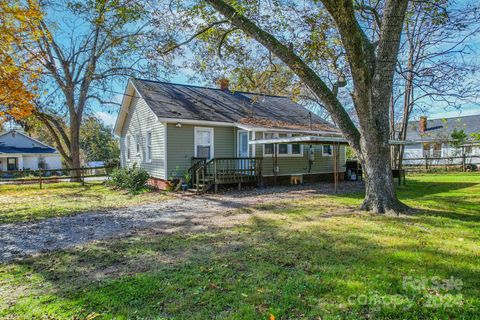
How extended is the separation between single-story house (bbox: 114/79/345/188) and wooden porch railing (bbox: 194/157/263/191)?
46 millimetres

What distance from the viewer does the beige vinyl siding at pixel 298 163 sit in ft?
47.5

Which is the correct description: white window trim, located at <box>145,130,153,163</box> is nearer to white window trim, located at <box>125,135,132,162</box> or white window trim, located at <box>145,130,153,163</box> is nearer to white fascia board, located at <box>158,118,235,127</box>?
white fascia board, located at <box>158,118,235,127</box>

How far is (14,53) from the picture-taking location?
11.9 meters

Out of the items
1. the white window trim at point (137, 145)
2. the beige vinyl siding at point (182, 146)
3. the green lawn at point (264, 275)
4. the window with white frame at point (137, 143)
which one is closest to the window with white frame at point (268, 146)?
the beige vinyl siding at point (182, 146)

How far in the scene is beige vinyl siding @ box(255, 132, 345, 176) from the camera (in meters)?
14.5

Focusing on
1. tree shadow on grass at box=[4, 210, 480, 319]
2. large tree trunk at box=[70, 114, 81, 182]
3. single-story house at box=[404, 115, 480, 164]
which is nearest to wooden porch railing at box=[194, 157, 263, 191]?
tree shadow on grass at box=[4, 210, 480, 319]

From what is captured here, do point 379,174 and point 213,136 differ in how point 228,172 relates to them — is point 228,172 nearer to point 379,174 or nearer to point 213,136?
point 213,136

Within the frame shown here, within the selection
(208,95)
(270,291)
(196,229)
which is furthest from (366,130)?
(208,95)

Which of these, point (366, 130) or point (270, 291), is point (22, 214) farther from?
point (366, 130)

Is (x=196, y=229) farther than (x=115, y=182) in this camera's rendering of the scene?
No

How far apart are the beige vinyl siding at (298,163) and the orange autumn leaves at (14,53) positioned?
958cm

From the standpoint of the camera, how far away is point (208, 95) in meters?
17.1

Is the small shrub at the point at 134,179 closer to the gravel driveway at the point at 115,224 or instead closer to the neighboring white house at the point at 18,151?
the gravel driveway at the point at 115,224

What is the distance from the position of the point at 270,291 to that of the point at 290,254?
1235mm
